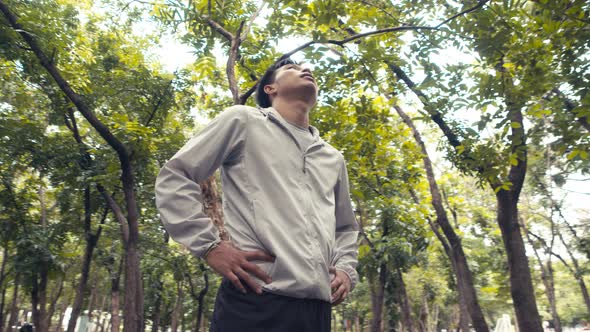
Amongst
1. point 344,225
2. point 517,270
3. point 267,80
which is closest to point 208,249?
point 344,225

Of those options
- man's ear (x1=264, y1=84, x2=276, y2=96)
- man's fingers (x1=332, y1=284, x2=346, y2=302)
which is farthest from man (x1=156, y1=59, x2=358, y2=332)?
man's ear (x1=264, y1=84, x2=276, y2=96)

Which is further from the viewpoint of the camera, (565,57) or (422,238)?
(422,238)

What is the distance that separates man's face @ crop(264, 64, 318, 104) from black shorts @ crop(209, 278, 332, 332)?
95 cm

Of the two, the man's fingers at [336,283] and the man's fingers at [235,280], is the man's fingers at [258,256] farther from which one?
the man's fingers at [336,283]

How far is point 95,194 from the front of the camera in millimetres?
11648

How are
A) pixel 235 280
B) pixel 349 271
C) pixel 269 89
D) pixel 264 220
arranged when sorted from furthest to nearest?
pixel 269 89 → pixel 349 271 → pixel 264 220 → pixel 235 280

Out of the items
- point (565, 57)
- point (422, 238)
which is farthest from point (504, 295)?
point (565, 57)

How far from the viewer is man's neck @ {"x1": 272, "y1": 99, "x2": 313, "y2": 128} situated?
208cm

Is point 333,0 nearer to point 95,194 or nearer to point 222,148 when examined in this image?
point 222,148

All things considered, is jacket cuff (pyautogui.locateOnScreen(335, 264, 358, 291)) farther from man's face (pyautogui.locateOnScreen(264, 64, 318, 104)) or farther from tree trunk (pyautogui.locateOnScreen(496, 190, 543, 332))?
tree trunk (pyautogui.locateOnScreen(496, 190, 543, 332))

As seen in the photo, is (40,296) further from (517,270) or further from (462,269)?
(517,270)

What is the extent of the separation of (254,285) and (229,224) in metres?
0.29

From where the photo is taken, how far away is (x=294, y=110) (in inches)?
83.0

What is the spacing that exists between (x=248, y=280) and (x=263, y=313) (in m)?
0.13
